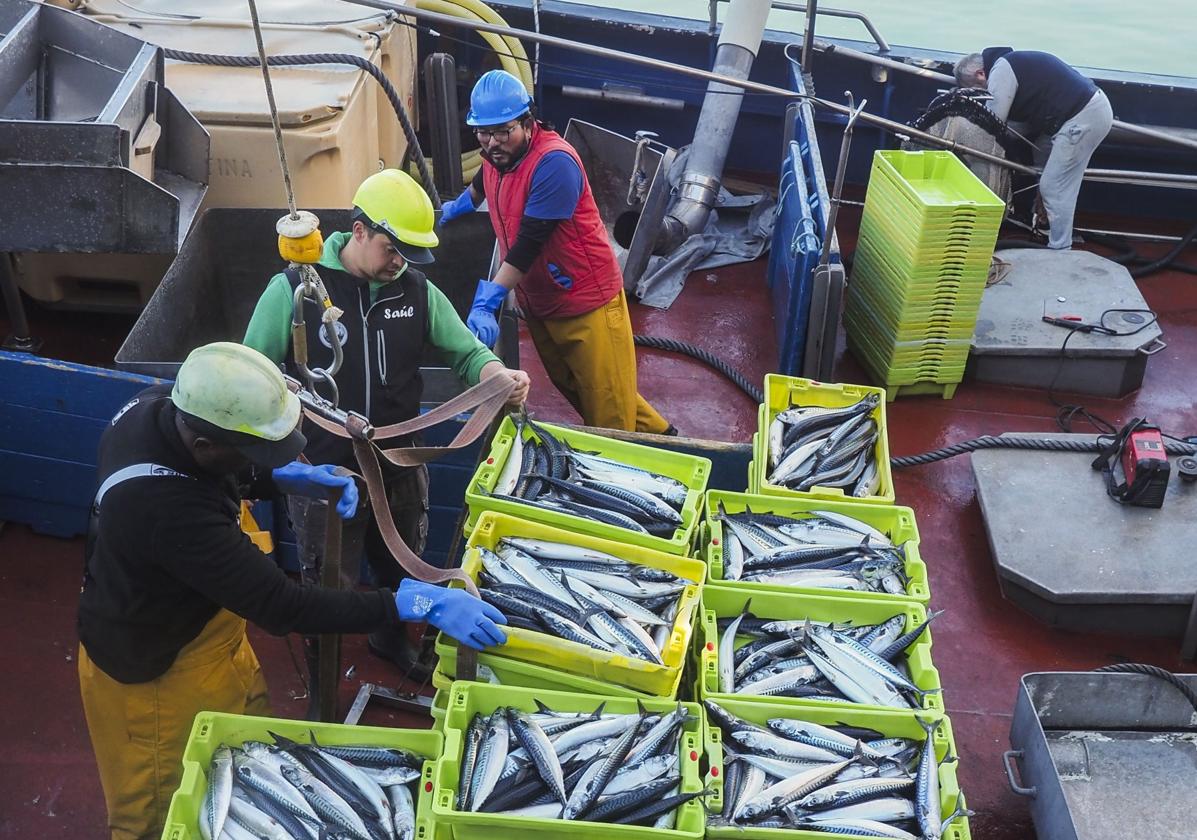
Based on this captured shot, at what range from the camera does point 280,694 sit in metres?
4.02

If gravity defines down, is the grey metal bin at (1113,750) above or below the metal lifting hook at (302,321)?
below

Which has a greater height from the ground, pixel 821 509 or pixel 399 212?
pixel 399 212

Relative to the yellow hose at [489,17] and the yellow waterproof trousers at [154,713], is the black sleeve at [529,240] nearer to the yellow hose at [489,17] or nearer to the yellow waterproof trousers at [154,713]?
the yellow waterproof trousers at [154,713]

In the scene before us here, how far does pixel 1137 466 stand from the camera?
187 inches

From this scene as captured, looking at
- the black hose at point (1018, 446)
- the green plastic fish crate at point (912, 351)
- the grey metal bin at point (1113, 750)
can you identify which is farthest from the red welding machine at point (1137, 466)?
the grey metal bin at point (1113, 750)

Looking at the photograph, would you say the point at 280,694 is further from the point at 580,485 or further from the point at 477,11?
the point at 477,11

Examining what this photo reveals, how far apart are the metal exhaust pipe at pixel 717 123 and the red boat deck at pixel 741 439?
25.6 inches

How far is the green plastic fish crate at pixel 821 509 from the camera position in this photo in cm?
321

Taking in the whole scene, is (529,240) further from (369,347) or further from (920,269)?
(920,269)

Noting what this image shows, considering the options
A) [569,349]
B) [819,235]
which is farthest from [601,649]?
[819,235]

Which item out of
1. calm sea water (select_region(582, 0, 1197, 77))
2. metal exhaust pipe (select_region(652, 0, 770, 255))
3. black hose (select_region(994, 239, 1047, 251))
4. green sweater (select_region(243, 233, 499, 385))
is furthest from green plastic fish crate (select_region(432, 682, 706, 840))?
calm sea water (select_region(582, 0, 1197, 77))

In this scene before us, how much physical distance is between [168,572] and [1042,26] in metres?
25.6

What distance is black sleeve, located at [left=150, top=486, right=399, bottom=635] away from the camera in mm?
2498

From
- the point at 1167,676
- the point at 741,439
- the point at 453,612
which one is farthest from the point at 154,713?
the point at 741,439
